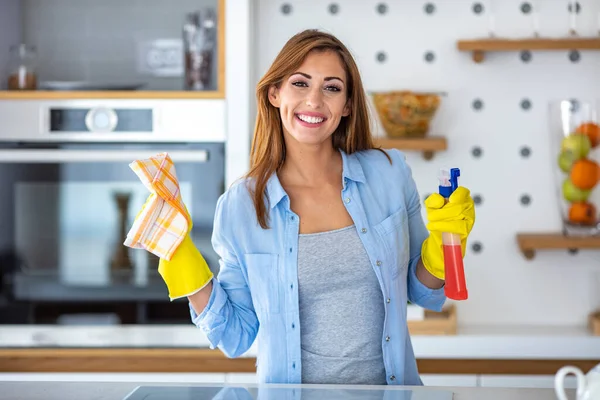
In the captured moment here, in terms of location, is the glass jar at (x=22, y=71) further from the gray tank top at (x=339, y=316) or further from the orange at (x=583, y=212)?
the orange at (x=583, y=212)

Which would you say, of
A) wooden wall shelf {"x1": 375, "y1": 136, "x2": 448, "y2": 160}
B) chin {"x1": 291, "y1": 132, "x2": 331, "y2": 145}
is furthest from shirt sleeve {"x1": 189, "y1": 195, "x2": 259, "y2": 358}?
wooden wall shelf {"x1": 375, "y1": 136, "x2": 448, "y2": 160}

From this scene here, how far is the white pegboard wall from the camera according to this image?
2934 mm

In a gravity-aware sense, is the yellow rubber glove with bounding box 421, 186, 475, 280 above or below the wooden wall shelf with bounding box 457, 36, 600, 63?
below

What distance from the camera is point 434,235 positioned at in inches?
65.7

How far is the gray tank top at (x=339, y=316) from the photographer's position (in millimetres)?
1692

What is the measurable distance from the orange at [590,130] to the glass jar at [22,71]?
1625 millimetres

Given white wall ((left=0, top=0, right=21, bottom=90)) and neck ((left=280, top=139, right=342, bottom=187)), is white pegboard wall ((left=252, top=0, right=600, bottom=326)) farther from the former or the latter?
neck ((left=280, top=139, right=342, bottom=187))

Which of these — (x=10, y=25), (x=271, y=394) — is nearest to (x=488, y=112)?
(x=10, y=25)

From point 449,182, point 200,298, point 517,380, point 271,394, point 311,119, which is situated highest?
point 311,119

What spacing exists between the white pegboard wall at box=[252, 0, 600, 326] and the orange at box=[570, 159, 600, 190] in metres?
0.26

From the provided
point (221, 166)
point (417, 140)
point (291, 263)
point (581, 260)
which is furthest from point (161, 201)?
point (581, 260)

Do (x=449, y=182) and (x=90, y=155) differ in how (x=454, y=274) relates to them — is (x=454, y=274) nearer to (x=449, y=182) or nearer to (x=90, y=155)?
(x=449, y=182)

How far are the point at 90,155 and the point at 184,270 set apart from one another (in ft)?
3.67

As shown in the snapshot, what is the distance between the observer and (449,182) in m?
1.59
